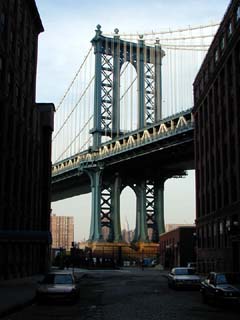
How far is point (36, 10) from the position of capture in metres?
53.4

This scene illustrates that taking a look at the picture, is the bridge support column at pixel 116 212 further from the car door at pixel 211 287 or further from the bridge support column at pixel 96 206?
the car door at pixel 211 287

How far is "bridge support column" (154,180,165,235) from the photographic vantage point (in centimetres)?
10338

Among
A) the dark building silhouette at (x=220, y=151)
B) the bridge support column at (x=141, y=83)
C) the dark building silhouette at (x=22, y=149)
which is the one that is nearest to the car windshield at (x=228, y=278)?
the dark building silhouette at (x=22, y=149)

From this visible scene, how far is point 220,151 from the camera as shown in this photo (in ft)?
177

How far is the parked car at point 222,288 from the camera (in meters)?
21.5

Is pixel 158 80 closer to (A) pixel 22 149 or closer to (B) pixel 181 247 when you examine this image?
(B) pixel 181 247

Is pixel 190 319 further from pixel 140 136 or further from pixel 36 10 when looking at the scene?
pixel 140 136

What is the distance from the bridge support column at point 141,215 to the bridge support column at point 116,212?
12.1 feet

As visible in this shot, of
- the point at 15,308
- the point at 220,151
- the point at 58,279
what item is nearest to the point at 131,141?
the point at 220,151

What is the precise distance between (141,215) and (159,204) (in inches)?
160

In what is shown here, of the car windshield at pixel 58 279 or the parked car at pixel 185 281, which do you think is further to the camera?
the parked car at pixel 185 281

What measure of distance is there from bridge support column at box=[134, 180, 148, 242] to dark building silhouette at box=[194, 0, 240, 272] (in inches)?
1443

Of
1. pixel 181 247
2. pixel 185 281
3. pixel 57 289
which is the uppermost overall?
pixel 181 247

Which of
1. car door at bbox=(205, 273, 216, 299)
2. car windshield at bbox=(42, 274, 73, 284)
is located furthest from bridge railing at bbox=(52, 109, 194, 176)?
car windshield at bbox=(42, 274, 73, 284)
